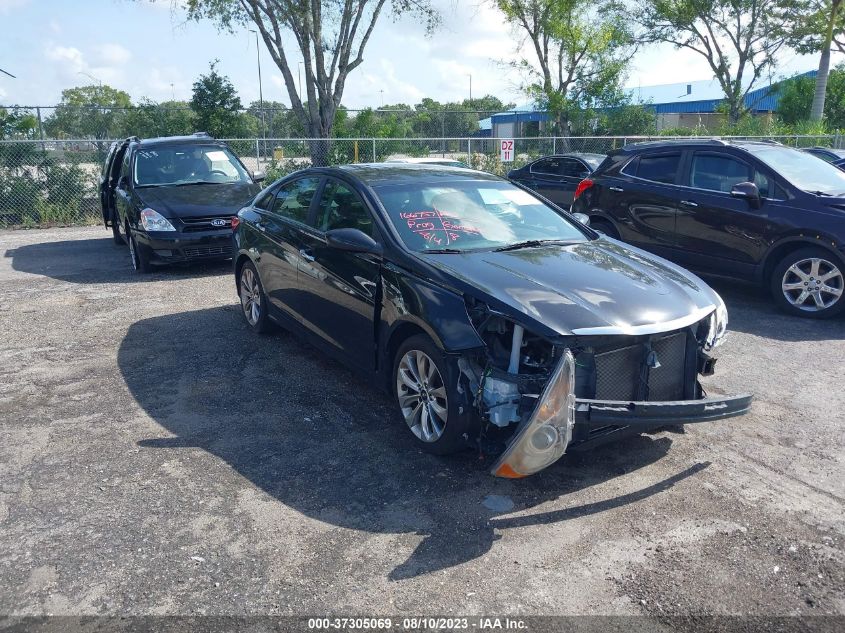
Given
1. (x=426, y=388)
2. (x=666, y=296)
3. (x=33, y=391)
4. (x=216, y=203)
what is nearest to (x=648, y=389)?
(x=666, y=296)

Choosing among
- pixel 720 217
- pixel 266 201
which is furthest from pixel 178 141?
pixel 720 217

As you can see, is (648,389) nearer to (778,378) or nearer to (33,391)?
(778,378)

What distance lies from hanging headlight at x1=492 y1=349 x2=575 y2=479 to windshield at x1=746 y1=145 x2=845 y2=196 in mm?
5747

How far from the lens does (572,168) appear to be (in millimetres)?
13305

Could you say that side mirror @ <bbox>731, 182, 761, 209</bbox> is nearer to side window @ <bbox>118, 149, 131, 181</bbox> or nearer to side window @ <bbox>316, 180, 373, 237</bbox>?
side window @ <bbox>316, 180, 373, 237</bbox>

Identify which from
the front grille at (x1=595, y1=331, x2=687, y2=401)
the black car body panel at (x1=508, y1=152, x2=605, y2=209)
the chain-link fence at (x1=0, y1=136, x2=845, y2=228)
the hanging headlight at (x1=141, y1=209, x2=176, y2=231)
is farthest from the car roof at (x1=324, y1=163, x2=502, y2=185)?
the chain-link fence at (x1=0, y1=136, x2=845, y2=228)

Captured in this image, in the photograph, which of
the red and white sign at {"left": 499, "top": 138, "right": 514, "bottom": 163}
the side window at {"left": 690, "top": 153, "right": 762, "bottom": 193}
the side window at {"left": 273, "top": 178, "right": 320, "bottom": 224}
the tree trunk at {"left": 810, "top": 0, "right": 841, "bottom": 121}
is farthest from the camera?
the tree trunk at {"left": 810, "top": 0, "right": 841, "bottom": 121}

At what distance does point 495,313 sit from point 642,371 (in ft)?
2.91

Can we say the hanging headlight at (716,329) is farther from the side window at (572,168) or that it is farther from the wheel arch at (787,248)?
the side window at (572,168)

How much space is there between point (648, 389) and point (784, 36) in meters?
36.6

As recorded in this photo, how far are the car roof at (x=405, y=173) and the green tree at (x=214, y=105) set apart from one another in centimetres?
1875

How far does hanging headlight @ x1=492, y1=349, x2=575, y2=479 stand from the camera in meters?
3.46

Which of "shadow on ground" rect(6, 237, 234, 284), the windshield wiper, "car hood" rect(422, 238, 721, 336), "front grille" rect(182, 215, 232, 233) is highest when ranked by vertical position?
the windshield wiper

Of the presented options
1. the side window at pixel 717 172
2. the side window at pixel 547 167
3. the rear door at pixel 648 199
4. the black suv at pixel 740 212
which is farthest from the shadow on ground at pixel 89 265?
the side window at pixel 717 172
